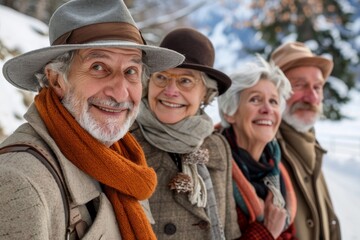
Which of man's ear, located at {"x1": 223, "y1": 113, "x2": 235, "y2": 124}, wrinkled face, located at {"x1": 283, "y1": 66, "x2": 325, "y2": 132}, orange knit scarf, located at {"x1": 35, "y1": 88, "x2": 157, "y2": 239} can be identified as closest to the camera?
orange knit scarf, located at {"x1": 35, "y1": 88, "x2": 157, "y2": 239}

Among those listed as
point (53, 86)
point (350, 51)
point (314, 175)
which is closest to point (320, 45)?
point (350, 51)

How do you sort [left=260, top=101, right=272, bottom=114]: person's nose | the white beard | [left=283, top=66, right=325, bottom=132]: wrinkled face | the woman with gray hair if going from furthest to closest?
[left=283, top=66, right=325, bottom=132]: wrinkled face
[left=260, top=101, right=272, bottom=114]: person's nose
the woman with gray hair
the white beard

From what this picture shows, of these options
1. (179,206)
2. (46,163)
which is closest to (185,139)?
(179,206)

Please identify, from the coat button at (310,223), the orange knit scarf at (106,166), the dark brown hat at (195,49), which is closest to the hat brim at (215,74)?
the dark brown hat at (195,49)

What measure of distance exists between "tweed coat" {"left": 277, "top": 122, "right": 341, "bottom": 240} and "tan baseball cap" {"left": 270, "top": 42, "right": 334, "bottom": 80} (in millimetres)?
616

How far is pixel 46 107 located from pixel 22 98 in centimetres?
486

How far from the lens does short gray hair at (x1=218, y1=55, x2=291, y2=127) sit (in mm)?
2992

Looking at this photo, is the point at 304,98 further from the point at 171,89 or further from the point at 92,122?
the point at 92,122

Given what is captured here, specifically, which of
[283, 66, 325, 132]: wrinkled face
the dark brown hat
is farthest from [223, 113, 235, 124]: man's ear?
[283, 66, 325, 132]: wrinkled face

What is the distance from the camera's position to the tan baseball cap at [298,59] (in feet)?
12.6

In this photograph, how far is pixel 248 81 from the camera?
299 centimetres

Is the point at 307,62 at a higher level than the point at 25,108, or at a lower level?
higher

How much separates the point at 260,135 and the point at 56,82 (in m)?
1.75

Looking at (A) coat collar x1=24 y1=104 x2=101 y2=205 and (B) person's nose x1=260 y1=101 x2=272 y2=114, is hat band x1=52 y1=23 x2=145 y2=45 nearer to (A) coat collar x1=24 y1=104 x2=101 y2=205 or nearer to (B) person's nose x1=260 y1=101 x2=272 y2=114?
(A) coat collar x1=24 y1=104 x2=101 y2=205
